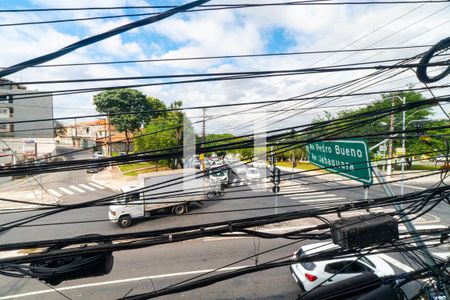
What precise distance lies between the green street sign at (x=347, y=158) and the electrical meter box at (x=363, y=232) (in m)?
0.96

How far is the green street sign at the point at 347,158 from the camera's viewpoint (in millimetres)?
3479

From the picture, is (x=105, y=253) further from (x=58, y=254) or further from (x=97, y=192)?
(x=97, y=192)

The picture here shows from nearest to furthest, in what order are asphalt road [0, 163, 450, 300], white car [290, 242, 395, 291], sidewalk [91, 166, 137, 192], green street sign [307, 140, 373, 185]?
green street sign [307, 140, 373, 185] < white car [290, 242, 395, 291] < asphalt road [0, 163, 450, 300] < sidewalk [91, 166, 137, 192]

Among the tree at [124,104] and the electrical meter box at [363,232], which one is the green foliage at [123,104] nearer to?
the tree at [124,104]

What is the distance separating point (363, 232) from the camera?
2502 millimetres

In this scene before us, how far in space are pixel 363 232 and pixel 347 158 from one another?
1569mm

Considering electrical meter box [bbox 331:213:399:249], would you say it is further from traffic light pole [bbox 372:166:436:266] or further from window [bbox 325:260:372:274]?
window [bbox 325:260:372:274]

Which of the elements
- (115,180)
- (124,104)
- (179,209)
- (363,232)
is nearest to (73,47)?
(363,232)

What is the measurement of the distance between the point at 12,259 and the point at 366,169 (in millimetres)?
4401

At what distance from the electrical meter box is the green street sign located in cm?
96

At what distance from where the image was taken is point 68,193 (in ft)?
53.6

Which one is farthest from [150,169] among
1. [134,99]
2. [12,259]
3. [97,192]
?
[12,259]

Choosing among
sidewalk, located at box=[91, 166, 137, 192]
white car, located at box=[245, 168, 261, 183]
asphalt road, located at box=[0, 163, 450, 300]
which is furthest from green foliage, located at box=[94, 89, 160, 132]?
asphalt road, located at box=[0, 163, 450, 300]

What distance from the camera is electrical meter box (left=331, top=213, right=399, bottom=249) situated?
8.14 ft
